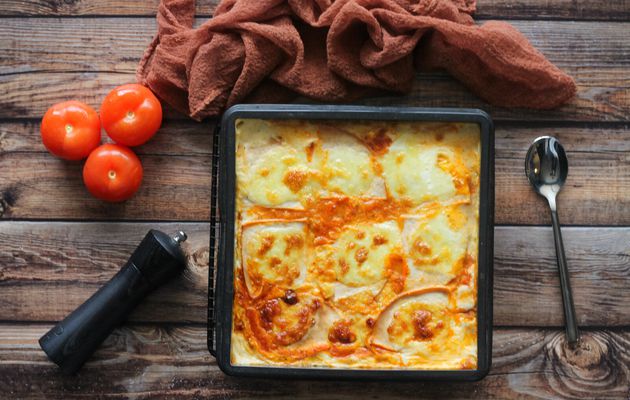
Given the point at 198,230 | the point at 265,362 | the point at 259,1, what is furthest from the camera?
the point at 198,230

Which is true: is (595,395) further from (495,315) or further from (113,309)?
(113,309)

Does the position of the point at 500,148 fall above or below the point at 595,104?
below

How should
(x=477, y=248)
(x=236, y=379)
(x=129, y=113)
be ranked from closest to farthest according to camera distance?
(x=477, y=248)
(x=129, y=113)
(x=236, y=379)

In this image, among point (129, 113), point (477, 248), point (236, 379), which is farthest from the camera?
point (236, 379)

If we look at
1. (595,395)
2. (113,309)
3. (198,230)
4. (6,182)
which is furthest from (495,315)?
(6,182)

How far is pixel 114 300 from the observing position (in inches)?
72.6

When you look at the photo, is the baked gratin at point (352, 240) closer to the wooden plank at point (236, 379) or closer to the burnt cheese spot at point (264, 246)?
the burnt cheese spot at point (264, 246)

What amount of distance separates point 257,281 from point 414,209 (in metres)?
0.44

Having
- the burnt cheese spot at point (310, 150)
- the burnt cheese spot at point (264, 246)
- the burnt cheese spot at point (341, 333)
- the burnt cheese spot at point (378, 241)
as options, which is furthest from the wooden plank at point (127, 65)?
the burnt cheese spot at point (341, 333)

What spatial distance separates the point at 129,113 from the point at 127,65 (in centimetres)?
23

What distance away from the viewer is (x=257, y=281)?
1.74 metres

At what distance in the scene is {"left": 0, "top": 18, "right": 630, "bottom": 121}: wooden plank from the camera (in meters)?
1.97

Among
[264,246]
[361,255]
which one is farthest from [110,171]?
[361,255]

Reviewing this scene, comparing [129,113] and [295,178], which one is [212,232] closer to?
[295,178]
